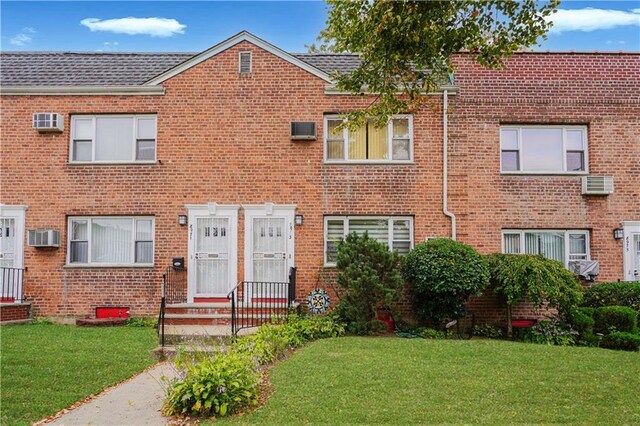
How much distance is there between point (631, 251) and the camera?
45.2 feet

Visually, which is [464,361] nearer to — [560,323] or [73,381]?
[560,323]

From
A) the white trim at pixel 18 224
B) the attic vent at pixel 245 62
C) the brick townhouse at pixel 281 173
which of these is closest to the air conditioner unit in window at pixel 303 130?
the brick townhouse at pixel 281 173

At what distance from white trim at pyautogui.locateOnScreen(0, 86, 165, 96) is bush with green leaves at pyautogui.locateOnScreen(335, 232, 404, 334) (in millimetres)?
6074

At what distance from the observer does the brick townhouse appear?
13.8m

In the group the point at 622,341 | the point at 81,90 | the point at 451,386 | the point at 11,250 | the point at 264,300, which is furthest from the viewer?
the point at 81,90

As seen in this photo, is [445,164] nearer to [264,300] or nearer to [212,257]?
[264,300]

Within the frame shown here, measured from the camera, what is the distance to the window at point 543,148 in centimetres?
1410

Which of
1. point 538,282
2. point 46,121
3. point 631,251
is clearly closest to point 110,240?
point 46,121

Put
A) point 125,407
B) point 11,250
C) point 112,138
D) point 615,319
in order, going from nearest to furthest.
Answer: point 125,407 → point 615,319 → point 11,250 → point 112,138

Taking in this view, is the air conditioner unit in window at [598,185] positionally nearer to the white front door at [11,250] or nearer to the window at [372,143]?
the window at [372,143]

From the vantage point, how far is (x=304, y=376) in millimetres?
7711

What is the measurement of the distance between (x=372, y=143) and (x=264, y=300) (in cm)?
450

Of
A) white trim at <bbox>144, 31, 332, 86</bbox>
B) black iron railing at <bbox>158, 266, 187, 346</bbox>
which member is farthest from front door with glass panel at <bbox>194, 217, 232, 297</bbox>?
white trim at <bbox>144, 31, 332, 86</bbox>

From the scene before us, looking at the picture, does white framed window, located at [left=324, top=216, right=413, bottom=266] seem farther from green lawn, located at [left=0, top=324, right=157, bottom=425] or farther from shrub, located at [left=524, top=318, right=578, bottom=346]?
green lawn, located at [left=0, top=324, right=157, bottom=425]
